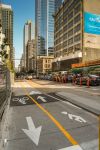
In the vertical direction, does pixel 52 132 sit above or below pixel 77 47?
below

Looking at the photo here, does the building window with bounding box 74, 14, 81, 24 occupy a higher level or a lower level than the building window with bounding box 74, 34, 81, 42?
higher

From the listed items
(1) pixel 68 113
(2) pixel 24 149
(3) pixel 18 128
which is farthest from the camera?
(1) pixel 68 113

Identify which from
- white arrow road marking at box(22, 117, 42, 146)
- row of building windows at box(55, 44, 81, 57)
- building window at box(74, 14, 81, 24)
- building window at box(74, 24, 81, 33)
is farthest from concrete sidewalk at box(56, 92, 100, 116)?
building window at box(74, 14, 81, 24)

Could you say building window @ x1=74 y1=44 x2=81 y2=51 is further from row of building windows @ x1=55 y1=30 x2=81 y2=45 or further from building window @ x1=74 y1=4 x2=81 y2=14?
building window @ x1=74 y1=4 x2=81 y2=14

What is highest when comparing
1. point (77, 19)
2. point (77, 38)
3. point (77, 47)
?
point (77, 19)

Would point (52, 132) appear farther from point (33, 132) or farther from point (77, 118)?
point (77, 118)

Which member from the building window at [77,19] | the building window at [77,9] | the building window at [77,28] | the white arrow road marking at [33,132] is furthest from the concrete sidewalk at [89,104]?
the building window at [77,9]

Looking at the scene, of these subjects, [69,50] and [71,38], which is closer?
[71,38]

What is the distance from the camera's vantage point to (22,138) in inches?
320

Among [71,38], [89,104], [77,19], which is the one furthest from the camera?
[71,38]

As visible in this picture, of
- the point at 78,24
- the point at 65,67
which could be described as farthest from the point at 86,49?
the point at 65,67

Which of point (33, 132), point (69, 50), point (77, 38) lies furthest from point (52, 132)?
point (69, 50)

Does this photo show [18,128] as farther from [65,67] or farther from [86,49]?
[65,67]

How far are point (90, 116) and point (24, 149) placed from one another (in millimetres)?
5192
